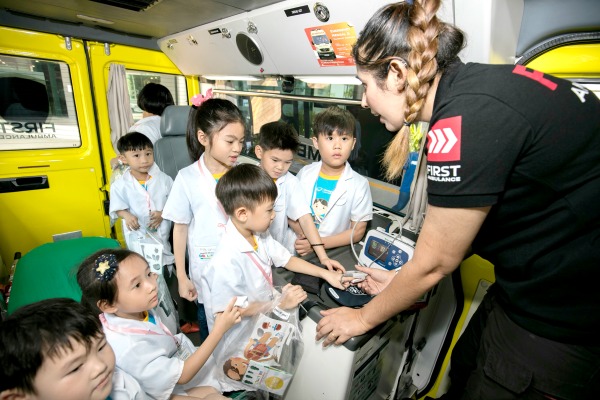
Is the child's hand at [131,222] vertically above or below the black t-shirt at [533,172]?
below

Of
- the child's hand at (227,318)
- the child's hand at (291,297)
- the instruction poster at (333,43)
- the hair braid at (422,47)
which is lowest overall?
→ the child's hand at (227,318)

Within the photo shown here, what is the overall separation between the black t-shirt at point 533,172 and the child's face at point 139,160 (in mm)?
2626

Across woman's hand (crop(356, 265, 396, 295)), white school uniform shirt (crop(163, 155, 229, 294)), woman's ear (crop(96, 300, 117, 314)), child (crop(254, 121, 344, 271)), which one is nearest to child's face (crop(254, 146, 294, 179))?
child (crop(254, 121, 344, 271))

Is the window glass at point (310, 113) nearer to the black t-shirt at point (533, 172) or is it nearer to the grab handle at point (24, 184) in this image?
the black t-shirt at point (533, 172)

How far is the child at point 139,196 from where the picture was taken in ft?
8.73

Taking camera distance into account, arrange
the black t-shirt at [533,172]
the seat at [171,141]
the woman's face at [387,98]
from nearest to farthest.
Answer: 1. the black t-shirt at [533,172]
2. the woman's face at [387,98]
3. the seat at [171,141]

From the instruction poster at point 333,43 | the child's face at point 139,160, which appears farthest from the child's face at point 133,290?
the instruction poster at point 333,43

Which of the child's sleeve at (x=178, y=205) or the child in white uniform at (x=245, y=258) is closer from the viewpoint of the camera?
the child in white uniform at (x=245, y=258)

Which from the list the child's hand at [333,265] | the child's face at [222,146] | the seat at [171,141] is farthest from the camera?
the seat at [171,141]

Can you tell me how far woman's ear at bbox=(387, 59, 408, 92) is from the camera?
2.92 ft

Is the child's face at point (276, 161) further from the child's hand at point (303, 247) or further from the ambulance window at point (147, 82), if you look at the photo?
the ambulance window at point (147, 82)

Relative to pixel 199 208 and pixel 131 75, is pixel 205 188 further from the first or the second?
pixel 131 75

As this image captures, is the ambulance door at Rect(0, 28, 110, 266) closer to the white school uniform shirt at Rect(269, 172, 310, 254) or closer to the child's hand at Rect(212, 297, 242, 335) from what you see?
the white school uniform shirt at Rect(269, 172, 310, 254)

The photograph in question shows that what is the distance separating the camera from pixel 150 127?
3572 mm
